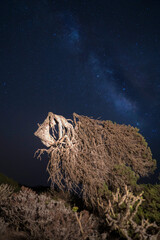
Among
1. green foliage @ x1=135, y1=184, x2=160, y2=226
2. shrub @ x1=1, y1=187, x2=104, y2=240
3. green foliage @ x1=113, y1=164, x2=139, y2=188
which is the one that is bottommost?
shrub @ x1=1, y1=187, x2=104, y2=240

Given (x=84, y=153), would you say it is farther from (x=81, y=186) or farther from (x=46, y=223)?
(x=46, y=223)

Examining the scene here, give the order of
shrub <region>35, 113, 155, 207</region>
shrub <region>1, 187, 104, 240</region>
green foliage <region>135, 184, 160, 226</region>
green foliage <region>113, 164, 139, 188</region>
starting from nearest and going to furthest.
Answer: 1. shrub <region>1, 187, 104, 240</region>
2. green foliage <region>135, 184, 160, 226</region>
3. shrub <region>35, 113, 155, 207</region>
4. green foliage <region>113, 164, 139, 188</region>

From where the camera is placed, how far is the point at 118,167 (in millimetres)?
4824

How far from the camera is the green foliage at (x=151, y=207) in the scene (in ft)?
12.3

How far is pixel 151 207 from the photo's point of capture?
13.6 ft

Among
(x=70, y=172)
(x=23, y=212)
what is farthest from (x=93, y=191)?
(x=23, y=212)

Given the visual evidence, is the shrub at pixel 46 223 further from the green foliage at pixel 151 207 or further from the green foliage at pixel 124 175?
the green foliage at pixel 124 175

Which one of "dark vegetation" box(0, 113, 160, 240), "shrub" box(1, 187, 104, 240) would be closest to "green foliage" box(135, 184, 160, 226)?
"dark vegetation" box(0, 113, 160, 240)

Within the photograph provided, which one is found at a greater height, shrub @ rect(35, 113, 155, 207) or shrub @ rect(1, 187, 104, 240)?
shrub @ rect(35, 113, 155, 207)

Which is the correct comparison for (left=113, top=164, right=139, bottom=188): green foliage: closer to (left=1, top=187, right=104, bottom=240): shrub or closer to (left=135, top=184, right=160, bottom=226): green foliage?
(left=135, top=184, right=160, bottom=226): green foliage

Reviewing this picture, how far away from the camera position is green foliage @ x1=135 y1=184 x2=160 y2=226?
374 cm

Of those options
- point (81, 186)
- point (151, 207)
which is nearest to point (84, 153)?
point (81, 186)

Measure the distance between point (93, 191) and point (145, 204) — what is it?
1.95m

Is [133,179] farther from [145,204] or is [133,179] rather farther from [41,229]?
[41,229]
